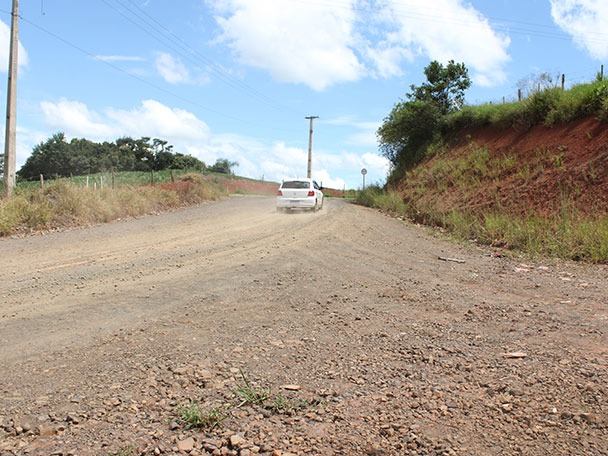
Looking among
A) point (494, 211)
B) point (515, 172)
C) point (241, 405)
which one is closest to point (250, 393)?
point (241, 405)

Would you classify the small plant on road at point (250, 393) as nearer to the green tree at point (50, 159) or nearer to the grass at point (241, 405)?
the grass at point (241, 405)

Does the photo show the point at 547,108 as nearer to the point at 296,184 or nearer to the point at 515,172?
the point at 515,172

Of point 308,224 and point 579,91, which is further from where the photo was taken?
point 579,91

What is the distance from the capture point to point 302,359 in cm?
429

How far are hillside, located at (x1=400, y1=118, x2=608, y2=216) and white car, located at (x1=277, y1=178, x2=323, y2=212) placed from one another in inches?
180

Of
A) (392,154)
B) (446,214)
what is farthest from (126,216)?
(392,154)

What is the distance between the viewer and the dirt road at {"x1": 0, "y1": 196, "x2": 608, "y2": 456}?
309cm

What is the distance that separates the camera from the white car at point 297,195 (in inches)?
895

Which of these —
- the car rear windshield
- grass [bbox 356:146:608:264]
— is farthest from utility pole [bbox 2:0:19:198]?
grass [bbox 356:146:608:264]

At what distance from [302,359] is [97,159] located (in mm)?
88139

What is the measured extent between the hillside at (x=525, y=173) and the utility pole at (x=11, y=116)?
587 inches

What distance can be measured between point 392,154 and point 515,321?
28.3 metres

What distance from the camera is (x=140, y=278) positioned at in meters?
7.55

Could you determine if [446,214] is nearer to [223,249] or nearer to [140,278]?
[223,249]
